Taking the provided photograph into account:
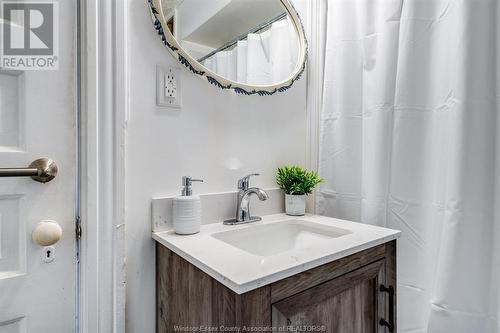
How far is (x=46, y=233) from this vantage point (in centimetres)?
67

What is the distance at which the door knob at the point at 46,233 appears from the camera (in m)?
0.66

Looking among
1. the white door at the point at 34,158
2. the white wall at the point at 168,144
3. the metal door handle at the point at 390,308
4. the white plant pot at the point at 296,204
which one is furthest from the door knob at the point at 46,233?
the metal door handle at the point at 390,308

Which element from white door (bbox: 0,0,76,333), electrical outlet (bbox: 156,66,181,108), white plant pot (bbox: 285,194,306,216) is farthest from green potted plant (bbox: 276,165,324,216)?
white door (bbox: 0,0,76,333)

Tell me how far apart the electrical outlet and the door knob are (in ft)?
1.39

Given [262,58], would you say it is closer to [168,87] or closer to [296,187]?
[168,87]

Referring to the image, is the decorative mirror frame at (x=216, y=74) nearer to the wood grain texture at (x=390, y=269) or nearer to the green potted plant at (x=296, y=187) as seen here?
the green potted plant at (x=296, y=187)

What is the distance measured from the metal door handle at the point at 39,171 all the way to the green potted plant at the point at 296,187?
0.75 metres

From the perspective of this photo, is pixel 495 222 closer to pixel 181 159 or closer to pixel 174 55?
pixel 181 159


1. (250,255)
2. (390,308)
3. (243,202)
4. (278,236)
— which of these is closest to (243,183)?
(243,202)

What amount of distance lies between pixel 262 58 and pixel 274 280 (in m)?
0.83

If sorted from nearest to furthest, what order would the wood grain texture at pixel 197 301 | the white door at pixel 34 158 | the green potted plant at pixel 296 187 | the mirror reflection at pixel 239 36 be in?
the wood grain texture at pixel 197 301, the white door at pixel 34 158, the mirror reflection at pixel 239 36, the green potted plant at pixel 296 187

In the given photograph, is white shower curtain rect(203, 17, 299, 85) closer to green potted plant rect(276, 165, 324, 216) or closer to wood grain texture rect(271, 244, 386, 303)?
green potted plant rect(276, 165, 324, 216)

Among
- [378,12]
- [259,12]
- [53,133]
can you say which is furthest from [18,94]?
[378,12]

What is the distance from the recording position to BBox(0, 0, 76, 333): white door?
654mm
